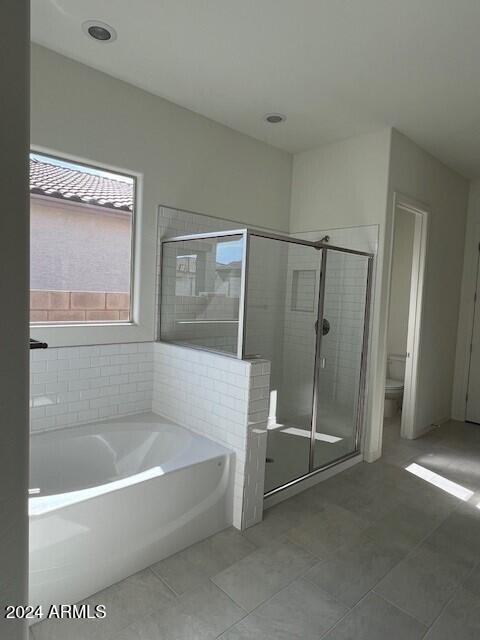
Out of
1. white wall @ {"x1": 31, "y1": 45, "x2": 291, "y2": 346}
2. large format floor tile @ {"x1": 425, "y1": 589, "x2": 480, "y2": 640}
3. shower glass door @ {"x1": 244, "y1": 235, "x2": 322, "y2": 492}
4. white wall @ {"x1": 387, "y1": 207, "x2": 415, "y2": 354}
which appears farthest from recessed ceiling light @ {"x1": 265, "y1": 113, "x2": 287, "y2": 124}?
large format floor tile @ {"x1": 425, "y1": 589, "x2": 480, "y2": 640}

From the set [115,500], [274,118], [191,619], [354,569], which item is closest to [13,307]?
[115,500]

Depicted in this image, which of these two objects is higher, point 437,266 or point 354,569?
point 437,266

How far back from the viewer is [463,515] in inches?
104

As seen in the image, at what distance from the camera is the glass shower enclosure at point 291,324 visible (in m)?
2.84

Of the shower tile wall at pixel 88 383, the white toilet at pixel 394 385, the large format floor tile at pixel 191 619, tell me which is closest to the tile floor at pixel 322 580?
the large format floor tile at pixel 191 619

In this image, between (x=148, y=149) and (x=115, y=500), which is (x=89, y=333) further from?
(x=148, y=149)

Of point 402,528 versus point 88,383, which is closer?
A: point 402,528

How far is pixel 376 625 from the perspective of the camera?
1.75 m

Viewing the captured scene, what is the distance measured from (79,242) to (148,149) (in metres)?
0.84

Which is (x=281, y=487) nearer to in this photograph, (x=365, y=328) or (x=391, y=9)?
(x=365, y=328)

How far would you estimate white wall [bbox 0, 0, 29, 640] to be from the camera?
48 centimetres

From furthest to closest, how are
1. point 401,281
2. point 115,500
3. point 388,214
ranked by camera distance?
point 401,281, point 388,214, point 115,500

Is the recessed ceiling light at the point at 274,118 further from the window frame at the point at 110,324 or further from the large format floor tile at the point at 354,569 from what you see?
the large format floor tile at the point at 354,569

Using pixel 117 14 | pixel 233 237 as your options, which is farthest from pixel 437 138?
pixel 117 14
